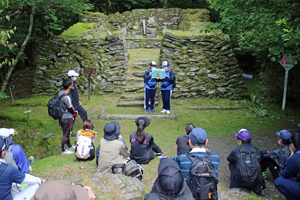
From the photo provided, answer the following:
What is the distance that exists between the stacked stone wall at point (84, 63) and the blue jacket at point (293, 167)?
294 inches

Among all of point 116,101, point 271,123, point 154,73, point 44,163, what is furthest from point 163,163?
point 116,101

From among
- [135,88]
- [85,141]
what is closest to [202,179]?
[85,141]

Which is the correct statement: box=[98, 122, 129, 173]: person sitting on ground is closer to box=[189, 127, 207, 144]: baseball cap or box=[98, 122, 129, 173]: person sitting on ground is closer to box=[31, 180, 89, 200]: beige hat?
box=[189, 127, 207, 144]: baseball cap

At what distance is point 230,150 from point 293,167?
2.23 meters

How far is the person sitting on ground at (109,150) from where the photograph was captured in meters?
3.77

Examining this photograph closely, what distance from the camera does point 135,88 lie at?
9391 mm

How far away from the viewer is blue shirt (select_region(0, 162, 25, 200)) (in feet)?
8.48

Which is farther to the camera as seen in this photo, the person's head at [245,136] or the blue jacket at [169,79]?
the blue jacket at [169,79]

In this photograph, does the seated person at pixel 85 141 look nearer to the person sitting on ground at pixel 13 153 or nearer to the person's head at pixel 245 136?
the person sitting on ground at pixel 13 153

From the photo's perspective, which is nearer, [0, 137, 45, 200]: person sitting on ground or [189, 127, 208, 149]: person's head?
[0, 137, 45, 200]: person sitting on ground

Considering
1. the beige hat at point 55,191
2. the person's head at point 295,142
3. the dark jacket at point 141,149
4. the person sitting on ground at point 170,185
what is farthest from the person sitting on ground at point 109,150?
the person's head at point 295,142

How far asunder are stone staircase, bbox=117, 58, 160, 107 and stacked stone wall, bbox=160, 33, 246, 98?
3.96 ft

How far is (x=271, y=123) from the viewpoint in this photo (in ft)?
23.5

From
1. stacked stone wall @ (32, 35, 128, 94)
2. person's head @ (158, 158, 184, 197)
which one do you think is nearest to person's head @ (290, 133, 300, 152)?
person's head @ (158, 158, 184, 197)
